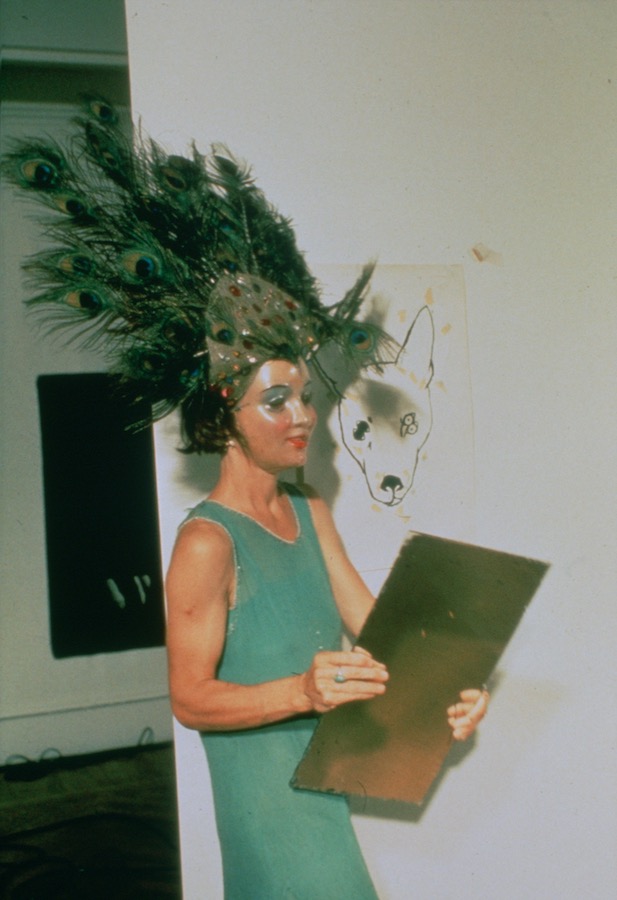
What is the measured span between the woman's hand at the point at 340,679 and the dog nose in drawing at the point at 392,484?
1.89 feet

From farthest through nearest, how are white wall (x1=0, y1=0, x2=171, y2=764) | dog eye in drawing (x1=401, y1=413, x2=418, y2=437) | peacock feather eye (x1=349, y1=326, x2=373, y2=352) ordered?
white wall (x1=0, y1=0, x2=171, y2=764), dog eye in drawing (x1=401, y1=413, x2=418, y2=437), peacock feather eye (x1=349, y1=326, x2=373, y2=352)

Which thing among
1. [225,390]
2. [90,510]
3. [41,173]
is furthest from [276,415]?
[90,510]

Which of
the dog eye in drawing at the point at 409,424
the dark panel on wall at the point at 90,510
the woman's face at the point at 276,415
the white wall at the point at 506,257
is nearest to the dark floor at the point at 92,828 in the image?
the dark panel on wall at the point at 90,510

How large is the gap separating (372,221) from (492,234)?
0.98ft

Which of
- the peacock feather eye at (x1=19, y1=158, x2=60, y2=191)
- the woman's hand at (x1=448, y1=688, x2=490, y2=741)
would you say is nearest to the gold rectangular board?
the woman's hand at (x1=448, y1=688, x2=490, y2=741)

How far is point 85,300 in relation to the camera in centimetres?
114

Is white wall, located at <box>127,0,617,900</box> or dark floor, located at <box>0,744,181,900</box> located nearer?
white wall, located at <box>127,0,617,900</box>

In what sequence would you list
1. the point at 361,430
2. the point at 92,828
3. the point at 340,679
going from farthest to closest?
the point at 92,828 → the point at 361,430 → the point at 340,679

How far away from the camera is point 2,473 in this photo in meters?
2.99

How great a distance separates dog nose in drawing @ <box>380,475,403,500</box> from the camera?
5.22 ft

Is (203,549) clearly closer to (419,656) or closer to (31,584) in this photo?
(419,656)

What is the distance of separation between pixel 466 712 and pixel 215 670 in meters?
0.40

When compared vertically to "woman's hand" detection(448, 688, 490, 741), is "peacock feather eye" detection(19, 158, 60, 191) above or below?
above

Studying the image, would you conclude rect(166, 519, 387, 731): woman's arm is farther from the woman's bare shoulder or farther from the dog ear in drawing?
the dog ear in drawing
